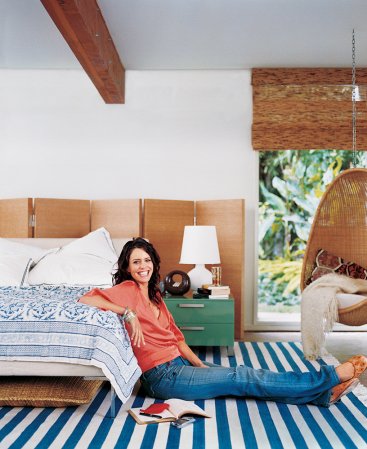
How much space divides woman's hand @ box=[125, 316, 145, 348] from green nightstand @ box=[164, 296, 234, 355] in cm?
156

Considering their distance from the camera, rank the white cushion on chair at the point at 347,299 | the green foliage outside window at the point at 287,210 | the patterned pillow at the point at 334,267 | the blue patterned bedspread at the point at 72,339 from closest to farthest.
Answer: the blue patterned bedspread at the point at 72,339, the white cushion on chair at the point at 347,299, the patterned pillow at the point at 334,267, the green foliage outside window at the point at 287,210

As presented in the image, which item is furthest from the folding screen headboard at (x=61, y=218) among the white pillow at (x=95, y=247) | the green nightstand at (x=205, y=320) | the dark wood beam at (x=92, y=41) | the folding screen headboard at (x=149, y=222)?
the green nightstand at (x=205, y=320)

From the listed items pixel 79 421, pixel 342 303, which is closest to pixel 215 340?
pixel 342 303

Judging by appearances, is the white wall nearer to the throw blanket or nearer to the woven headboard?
the woven headboard

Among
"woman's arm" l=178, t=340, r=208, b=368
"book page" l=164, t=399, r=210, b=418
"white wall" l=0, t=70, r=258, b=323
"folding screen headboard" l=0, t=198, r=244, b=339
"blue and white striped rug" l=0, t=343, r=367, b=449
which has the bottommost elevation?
"blue and white striped rug" l=0, t=343, r=367, b=449

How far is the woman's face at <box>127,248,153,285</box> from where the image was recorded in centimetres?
338

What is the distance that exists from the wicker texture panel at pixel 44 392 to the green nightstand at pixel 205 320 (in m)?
1.34

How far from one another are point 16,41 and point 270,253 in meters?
3.45

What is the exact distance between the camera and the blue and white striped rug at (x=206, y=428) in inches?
108

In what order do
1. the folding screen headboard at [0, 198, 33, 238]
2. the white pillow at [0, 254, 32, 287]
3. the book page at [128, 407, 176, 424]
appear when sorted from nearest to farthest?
1. the book page at [128, 407, 176, 424]
2. the white pillow at [0, 254, 32, 287]
3. the folding screen headboard at [0, 198, 33, 238]

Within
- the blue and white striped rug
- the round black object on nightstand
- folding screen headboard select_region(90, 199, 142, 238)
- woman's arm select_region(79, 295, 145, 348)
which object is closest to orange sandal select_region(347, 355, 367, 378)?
the blue and white striped rug

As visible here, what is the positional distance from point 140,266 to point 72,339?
21.0 inches

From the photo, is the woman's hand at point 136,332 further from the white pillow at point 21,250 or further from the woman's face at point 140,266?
the white pillow at point 21,250

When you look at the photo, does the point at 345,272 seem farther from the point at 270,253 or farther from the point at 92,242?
the point at 92,242
